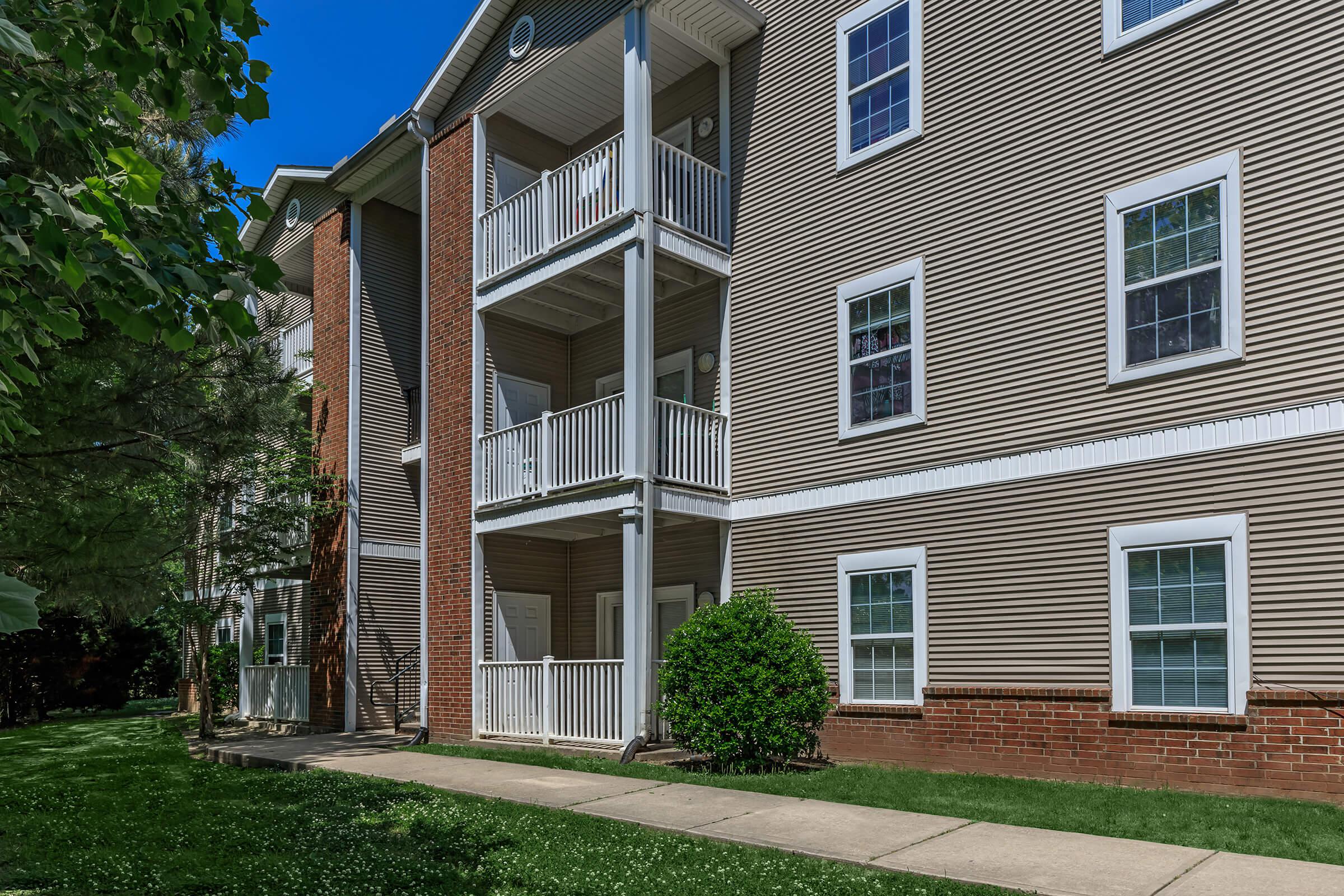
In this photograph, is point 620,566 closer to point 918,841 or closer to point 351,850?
point 351,850

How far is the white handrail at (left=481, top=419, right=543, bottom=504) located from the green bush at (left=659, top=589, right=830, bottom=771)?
156 inches

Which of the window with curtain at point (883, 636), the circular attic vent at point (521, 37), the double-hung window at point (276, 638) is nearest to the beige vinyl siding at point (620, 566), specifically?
the window with curtain at point (883, 636)

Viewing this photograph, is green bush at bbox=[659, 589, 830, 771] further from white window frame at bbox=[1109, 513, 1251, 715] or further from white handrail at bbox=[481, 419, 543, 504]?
white handrail at bbox=[481, 419, 543, 504]

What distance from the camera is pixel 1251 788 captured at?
9094 mm

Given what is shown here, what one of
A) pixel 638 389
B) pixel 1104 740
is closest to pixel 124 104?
pixel 638 389

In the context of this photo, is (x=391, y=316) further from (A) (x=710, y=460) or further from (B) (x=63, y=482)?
(B) (x=63, y=482)

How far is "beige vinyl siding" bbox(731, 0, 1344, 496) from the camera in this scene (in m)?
9.51

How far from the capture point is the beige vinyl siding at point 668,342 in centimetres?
1499

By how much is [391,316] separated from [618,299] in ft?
19.6

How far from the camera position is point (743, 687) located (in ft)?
36.4

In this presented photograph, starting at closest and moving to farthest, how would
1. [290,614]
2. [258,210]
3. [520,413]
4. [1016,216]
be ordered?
1. [258,210]
2. [1016,216]
3. [520,413]
4. [290,614]

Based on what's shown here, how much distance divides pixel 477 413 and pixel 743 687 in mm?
6652

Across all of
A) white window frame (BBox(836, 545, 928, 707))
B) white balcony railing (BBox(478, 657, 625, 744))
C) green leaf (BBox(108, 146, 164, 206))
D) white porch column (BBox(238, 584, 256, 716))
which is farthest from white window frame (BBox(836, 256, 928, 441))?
white porch column (BBox(238, 584, 256, 716))

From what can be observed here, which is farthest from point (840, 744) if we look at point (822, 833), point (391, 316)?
point (391, 316)
